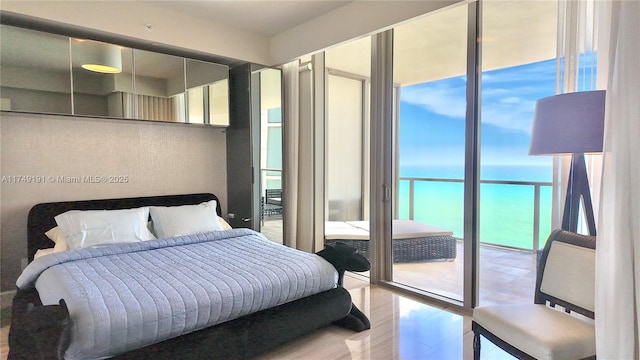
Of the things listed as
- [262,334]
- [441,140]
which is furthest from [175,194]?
[441,140]

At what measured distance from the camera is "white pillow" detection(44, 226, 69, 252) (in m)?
2.92

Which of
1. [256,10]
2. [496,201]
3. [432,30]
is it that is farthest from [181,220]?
[432,30]

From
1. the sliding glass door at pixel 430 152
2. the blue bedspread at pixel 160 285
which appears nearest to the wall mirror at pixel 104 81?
the blue bedspread at pixel 160 285

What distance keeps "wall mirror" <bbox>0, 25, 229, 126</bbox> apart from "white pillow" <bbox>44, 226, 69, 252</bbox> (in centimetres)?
103

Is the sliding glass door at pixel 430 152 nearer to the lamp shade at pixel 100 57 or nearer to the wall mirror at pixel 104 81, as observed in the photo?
the wall mirror at pixel 104 81

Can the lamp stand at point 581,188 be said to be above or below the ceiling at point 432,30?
below

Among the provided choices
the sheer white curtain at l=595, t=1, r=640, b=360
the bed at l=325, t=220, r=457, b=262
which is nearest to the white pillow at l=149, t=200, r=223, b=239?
the bed at l=325, t=220, r=457, b=262

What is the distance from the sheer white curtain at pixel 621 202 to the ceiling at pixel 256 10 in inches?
94.8

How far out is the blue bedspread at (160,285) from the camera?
1798mm

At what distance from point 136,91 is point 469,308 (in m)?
3.65

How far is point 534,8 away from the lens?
Answer: 2.82 m

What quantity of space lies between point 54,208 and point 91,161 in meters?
0.53

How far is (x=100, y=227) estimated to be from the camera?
3.04 m

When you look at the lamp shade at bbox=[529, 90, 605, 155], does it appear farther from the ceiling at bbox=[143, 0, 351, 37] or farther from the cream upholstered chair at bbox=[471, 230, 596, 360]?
the ceiling at bbox=[143, 0, 351, 37]
